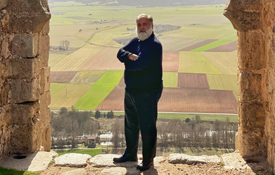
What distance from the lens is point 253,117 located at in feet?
18.3

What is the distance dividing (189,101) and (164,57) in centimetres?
528

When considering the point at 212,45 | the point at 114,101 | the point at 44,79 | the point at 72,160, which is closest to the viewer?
the point at 72,160

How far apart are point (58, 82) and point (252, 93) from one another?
21802 mm

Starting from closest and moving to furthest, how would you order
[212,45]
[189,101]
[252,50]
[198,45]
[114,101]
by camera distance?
[252,50], [114,101], [189,101], [198,45], [212,45]

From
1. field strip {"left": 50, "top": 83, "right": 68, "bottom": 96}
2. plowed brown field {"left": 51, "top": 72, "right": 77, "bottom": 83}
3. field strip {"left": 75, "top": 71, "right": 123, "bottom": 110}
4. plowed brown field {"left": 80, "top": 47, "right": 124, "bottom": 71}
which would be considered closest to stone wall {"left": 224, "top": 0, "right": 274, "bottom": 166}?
field strip {"left": 75, "top": 71, "right": 123, "bottom": 110}

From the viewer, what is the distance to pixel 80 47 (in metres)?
30.6

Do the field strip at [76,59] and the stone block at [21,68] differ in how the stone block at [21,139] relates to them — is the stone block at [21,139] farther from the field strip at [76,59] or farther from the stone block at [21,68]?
the field strip at [76,59]

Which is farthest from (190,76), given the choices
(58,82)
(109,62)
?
(58,82)

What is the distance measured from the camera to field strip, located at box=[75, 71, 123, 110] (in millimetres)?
24703

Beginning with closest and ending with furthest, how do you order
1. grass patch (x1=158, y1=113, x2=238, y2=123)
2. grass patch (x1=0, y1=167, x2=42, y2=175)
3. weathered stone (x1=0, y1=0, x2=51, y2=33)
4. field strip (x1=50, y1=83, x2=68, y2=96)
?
grass patch (x1=0, y1=167, x2=42, y2=175)
weathered stone (x1=0, y1=0, x2=51, y2=33)
grass patch (x1=158, y1=113, x2=238, y2=123)
field strip (x1=50, y1=83, x2=68, y2=96)

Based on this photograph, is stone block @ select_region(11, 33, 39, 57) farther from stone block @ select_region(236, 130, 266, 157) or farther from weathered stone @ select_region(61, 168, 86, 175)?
stone block @ select_region(236, 130, 266, 157)

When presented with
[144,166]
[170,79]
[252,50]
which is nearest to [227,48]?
[170,79]

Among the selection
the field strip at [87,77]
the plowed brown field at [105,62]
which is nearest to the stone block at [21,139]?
the field strip at [87,77]

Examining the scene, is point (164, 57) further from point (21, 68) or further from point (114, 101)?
point (21, 68)
